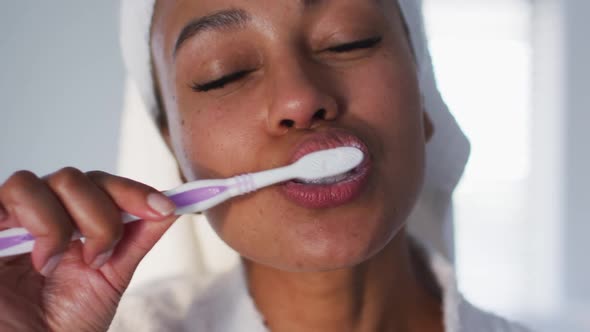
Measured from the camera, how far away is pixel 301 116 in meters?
0.57

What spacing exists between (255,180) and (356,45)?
Answer: 21 centimetres

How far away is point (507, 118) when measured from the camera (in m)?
1.63

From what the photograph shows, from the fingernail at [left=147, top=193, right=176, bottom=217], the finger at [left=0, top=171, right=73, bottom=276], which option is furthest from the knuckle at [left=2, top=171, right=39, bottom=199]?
the fingernail at [left=147, top=193, right=176, bottom=217]

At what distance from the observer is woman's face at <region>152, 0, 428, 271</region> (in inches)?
23.0

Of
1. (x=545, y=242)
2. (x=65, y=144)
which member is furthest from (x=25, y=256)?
(x=545, y=242)

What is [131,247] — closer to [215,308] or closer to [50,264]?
[50,264]

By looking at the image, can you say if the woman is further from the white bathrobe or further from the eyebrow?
the white bathrobe

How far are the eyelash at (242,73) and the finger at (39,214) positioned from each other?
21 centimetres

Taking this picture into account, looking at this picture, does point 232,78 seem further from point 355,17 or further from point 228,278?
point 228,278

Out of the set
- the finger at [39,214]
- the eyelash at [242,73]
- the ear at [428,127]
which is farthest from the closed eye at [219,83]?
the ear at [428,127]

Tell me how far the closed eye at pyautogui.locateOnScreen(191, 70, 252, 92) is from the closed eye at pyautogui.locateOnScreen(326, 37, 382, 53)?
0.10 m

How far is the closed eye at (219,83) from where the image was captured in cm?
63

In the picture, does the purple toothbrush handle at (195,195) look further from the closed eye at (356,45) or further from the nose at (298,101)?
the closed eye at (356,45)

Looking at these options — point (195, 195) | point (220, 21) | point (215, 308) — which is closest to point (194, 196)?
point (195, 195)
